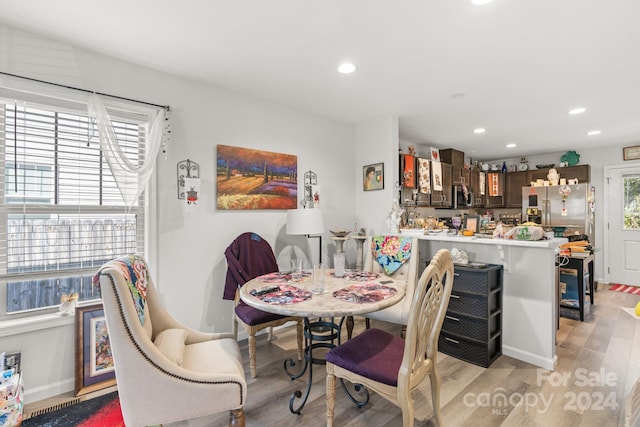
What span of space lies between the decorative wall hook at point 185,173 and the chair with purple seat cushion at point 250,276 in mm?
636

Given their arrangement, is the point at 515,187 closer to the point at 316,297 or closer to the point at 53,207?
the point at 316,297

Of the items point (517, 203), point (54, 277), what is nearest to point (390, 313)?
point (54, 277)

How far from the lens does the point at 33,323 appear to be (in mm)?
2076

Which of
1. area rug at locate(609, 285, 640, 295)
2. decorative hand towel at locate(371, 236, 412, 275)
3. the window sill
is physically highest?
decorative hand towel at locate(371, 236, 412, 275)

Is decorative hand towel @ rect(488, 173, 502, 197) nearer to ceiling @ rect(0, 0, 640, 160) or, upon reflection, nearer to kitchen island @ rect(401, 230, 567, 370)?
ceiling @ rect(0, 0, 640, 160)

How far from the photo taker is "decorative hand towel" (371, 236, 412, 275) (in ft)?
9.30

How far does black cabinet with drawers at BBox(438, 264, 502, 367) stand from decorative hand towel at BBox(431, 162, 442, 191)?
2462 mm

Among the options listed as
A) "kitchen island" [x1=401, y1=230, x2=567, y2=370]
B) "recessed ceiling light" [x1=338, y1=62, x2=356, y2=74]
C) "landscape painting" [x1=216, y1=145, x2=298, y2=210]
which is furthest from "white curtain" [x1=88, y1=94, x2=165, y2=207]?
"kitchen island" [x1=401, y1=230, x2=567, y2=370]

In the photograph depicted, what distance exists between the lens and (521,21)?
1943 millimetres

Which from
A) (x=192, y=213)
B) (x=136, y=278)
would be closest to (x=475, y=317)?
(x=136, y=278)

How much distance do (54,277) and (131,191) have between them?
2.65 feet

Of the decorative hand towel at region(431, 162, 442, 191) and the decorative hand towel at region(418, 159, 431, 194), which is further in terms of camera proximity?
the decorative hand towel at region(431, 162, 442, 191)

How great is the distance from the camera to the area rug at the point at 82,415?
1888 millimetres

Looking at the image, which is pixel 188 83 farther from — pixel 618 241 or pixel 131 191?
pixel 618 241
